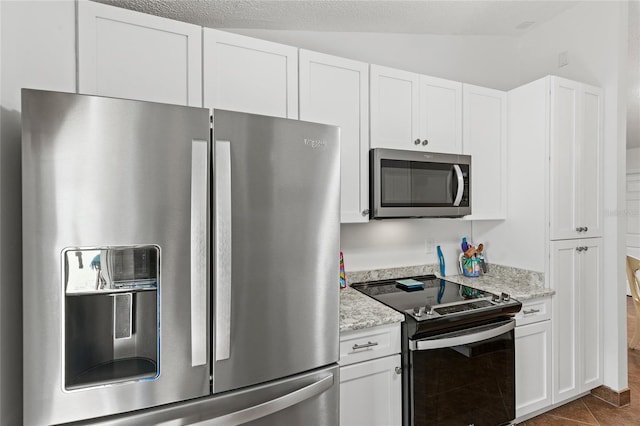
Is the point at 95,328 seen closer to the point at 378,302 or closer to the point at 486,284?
the point at 378,302

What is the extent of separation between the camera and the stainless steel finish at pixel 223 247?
3.55ft

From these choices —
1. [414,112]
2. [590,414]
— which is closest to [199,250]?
[414,112]

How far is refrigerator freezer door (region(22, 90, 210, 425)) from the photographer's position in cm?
91

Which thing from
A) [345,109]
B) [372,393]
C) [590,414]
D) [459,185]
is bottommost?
[590,414]

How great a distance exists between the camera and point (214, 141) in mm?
1086

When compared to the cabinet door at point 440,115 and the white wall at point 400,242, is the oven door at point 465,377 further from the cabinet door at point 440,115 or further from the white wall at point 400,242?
the cabinet door at point 440,115

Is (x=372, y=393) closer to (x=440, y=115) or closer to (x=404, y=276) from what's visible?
(x=404, y=276)

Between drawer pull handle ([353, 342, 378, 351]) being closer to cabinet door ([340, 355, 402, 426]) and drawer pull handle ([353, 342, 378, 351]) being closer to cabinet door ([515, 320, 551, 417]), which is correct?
cabinet door ([340, 355, 402, 426])

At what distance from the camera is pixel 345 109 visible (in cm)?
192

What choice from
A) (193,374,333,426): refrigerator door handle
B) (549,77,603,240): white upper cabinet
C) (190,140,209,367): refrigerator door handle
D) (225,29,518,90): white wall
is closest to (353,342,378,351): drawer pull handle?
(193,374,333,426): refrigerator door handle

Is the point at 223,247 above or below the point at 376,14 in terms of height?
below

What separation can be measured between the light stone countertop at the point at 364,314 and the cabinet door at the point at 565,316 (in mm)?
1283

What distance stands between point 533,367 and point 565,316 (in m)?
0.43

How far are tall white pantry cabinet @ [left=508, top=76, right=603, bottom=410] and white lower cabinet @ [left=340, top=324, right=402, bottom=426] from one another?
1.29 meters
